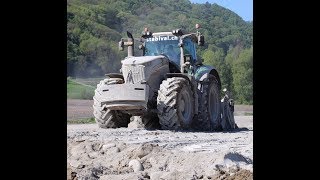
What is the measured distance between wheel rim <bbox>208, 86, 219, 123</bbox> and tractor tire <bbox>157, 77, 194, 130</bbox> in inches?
42.4

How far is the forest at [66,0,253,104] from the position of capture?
15.3 metres

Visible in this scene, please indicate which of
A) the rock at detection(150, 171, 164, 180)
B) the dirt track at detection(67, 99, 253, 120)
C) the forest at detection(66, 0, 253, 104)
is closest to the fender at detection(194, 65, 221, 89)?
the dirt track at detection(67, 99, 253, 120)

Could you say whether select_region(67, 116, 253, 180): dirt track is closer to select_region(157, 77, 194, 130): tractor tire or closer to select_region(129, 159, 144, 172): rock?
select_region(129, 159, 144, 172): rock

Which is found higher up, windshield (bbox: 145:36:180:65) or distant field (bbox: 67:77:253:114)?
windshield (bbox: 145:36:180:65)

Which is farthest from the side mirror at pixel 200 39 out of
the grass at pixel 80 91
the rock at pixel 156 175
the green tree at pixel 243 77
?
the rock at pixel 156 175

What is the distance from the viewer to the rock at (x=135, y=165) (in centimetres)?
566

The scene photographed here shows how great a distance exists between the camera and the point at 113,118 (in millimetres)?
9102

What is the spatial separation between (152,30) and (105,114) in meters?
5.54

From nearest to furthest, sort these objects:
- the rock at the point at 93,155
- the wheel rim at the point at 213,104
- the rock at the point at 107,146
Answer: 1. the rock at the point at 93,155
2. the rock at the point at 107,146
3. the wheel rim at the point at 213,104

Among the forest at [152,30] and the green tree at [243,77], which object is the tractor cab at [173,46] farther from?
the forest at [152,30]

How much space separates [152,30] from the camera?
46.7ft

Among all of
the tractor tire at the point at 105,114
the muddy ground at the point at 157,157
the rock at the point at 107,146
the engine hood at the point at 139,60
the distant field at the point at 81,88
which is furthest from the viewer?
the distant field at the point at 81,88

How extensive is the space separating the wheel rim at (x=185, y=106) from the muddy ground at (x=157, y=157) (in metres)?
1.19
